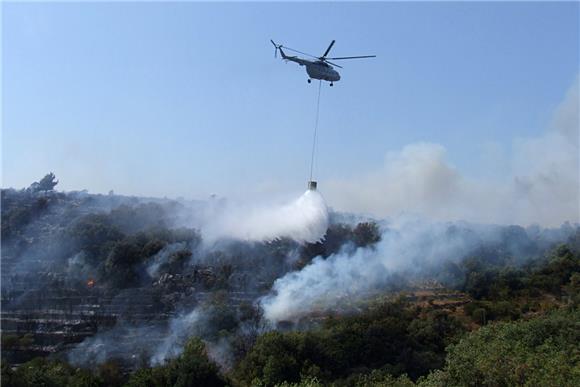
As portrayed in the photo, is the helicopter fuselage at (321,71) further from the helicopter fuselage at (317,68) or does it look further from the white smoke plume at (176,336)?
the white smoke plume at (176,336)

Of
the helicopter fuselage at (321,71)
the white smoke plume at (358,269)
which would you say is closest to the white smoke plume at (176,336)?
the white smoke plume at (358,269)

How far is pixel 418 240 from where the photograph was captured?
9106 cm

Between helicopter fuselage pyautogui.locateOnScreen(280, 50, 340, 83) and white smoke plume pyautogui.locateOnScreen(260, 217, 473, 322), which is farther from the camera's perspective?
white smoke plume pyautogui.locateOnScreen(260, 217, 473, 322)

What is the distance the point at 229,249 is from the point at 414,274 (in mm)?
28863

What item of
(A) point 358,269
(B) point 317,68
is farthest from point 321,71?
(A) point 358,269

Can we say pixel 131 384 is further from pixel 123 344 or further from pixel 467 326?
pixel 467 326

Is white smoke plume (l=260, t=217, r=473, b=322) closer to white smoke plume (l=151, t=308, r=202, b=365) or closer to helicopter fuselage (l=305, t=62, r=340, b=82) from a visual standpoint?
white smoke plume (l=151, t=308, r=202, b=365)

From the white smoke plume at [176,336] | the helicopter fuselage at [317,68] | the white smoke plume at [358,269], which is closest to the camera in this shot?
the helicopter fuselage at [317,68]

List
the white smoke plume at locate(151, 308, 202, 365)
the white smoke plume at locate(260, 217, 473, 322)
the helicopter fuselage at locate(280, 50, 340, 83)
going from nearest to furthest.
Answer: the helicopter fuselage at locate(280, 50, 340, 83)
the white smoke plume at locate(151, 308, 202, 365)
the white smoke plume at locate(260, 217, 473, 322)

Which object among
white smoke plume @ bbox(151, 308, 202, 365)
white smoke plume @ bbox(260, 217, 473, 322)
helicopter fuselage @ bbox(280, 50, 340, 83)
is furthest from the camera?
white smoke plume @ bbox(260, 217, 473, 322)

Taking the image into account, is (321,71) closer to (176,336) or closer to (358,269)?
(176,336)

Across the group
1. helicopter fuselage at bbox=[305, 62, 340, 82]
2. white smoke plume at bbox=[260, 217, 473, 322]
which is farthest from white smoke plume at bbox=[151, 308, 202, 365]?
helicopter fuselage at bbox=[305, 62, 340, 82]

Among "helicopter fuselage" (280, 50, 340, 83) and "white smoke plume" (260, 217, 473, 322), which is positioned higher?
"helicopter fuselage" (280, 50, 340, 83)

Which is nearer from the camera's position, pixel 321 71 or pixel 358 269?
pixel 321 71
